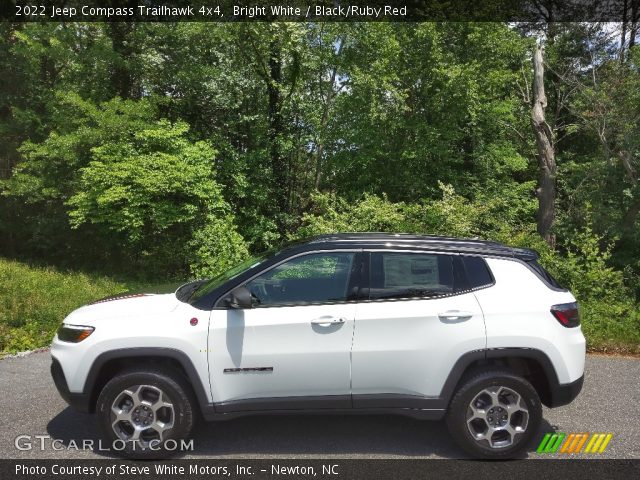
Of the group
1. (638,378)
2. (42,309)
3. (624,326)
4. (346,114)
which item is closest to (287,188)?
(346,114)

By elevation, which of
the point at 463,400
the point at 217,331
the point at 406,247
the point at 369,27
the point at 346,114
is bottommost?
the point at 463,400

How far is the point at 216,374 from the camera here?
3.93 metres

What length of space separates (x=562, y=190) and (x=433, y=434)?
58.7 ft

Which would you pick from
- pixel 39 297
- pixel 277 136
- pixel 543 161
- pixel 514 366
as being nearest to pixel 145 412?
pixel 514 366

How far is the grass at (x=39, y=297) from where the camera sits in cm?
724

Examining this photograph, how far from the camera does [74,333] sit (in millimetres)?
4051

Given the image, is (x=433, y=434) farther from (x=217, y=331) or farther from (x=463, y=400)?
(x=217, y=331)

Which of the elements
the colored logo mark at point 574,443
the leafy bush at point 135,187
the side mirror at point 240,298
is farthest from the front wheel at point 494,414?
the leafy bush at point 135,187

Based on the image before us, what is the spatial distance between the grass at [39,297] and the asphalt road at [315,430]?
1.34 metres

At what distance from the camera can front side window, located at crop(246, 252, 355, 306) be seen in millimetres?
4082

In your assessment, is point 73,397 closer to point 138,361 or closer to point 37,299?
point 138,361

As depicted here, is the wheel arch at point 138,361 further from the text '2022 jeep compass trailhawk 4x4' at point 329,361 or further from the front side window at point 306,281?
the front side window at point 306,281

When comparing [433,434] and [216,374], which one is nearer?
[216,374]

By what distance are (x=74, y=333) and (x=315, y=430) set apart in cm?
213
